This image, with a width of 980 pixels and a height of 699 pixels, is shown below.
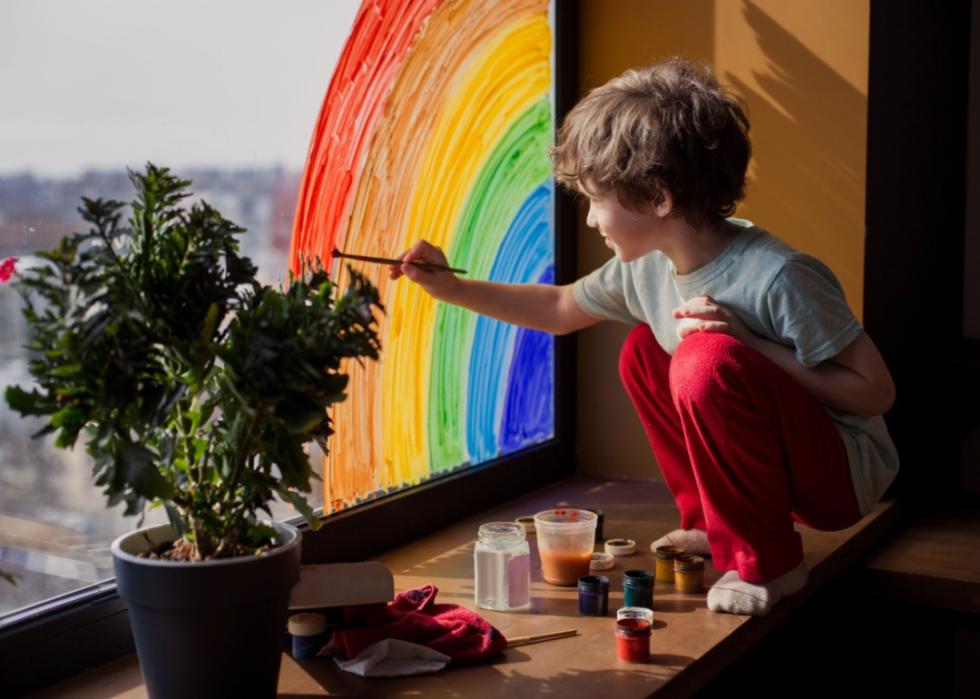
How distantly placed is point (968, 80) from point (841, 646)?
4.81ft

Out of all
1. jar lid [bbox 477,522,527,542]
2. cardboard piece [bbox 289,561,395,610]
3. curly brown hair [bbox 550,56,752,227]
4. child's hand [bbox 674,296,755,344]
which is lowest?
cardboard piece [bbox 289,561,395,610]

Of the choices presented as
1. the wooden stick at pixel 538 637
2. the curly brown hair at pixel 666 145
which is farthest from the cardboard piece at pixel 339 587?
the curly brown hair at pixel 666 145

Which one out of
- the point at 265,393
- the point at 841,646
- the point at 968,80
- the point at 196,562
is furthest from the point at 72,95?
the point at 968,80

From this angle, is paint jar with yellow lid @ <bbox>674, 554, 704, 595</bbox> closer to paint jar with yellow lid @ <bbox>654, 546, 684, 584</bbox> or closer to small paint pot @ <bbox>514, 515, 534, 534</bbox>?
paint jar with yellow lid @ <bbox>654, 546, 684, 584</bbox>

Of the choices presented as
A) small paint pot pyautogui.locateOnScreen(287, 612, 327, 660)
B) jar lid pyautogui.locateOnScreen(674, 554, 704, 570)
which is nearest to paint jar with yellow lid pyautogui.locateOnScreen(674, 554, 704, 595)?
jar lid pyautogui.locateOnScreen(674, 554, 704, 570)

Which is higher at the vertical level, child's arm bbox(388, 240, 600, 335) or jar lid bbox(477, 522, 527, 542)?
child's arm bbox(388, 240, 600, 335)

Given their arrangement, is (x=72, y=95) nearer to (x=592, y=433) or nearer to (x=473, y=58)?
(x=473, y=58)

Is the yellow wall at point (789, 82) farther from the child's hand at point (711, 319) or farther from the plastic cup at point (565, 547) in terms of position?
the plastic cup at point (565, 547)

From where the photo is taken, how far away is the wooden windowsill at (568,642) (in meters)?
1.58

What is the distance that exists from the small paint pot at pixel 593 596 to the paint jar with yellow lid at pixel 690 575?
17 centimetres

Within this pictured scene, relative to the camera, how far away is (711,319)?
1872 millimetres

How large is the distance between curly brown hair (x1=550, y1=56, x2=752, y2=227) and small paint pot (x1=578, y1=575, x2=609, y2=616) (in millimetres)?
593

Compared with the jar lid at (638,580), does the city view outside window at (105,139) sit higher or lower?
higher

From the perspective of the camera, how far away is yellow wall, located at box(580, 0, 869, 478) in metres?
2.48
